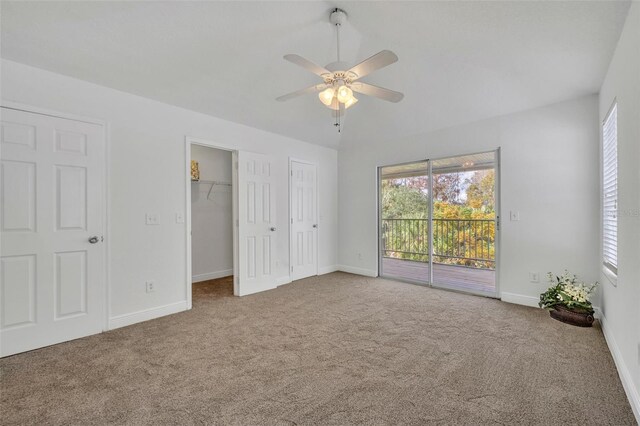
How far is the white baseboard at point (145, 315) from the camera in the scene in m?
3.02

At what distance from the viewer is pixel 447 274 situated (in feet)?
16.6

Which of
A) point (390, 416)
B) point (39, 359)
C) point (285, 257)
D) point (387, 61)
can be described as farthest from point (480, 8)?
point (39, 359)

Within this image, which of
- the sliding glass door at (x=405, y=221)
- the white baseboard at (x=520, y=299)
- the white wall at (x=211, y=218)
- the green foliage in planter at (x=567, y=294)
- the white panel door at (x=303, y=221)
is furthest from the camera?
the white wall at (x=211, y=218)

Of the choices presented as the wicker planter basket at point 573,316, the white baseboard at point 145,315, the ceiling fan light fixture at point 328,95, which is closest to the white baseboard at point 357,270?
the wicker planter basket at point 573,316

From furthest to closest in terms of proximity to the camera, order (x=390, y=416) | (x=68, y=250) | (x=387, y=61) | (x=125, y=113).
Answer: (x=125, y=113) < (x=68, y=250) < (x=387, y=61) < (x=390, y=416)

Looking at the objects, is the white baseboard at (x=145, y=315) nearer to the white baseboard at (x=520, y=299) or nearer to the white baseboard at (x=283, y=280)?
the white baseboard at (x=283, y=280)

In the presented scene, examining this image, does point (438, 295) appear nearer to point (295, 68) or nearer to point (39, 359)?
point (295, 68)

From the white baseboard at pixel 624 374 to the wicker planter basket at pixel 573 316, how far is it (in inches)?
7.0

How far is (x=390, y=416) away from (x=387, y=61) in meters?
2.30

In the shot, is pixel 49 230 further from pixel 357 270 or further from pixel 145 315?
pixel 357 270

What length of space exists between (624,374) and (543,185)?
2207 millimetres

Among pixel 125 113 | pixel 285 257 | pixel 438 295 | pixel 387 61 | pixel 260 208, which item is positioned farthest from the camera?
pixel 285 257

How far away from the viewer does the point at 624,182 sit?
6.88ft

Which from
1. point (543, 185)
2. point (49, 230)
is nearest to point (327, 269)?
point (543, 185)
